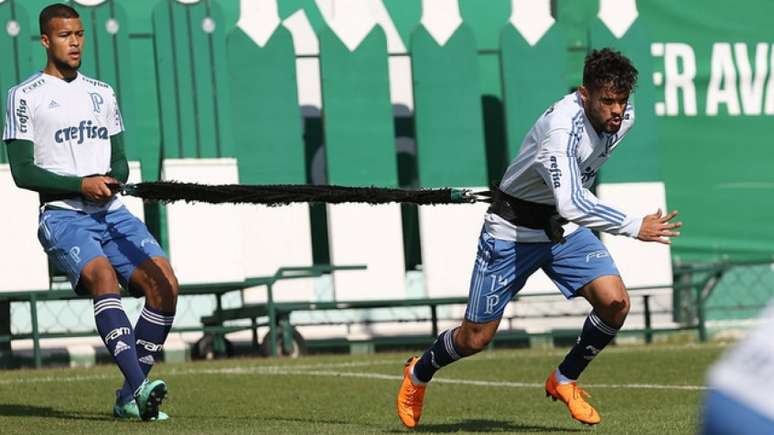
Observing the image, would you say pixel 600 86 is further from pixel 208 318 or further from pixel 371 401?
pixel 208 318

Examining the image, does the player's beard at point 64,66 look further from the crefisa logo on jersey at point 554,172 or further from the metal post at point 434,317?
the metal post at point 434,317

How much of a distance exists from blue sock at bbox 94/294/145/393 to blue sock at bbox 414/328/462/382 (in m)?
1.38

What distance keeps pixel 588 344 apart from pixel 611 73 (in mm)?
1437

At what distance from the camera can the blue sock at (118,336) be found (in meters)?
7.82

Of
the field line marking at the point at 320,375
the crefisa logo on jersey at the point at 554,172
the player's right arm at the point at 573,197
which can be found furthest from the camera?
the field line marking at the point at 320,375

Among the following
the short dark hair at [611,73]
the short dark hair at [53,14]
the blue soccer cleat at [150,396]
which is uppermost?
the short dark hair at [53,14]

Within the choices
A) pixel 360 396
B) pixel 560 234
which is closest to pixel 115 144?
pixel 560 234

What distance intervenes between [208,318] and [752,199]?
21.7ft

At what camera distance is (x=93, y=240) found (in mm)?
8047

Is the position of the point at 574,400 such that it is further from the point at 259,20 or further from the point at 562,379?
the point at 259,20

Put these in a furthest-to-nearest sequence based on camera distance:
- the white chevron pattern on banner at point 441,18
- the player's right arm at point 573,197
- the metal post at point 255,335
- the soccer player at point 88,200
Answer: the white chevron pattern on banner at point 441,18
the metal post at point 255,335
the soccer player at point 88,200
the player's right arm at point 573,197

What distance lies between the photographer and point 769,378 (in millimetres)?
2402

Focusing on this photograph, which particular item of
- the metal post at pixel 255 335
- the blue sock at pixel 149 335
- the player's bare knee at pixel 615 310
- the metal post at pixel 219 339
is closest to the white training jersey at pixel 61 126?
the blue sock at pixel 149 335

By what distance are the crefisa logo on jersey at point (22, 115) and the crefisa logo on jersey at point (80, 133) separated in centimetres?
16
